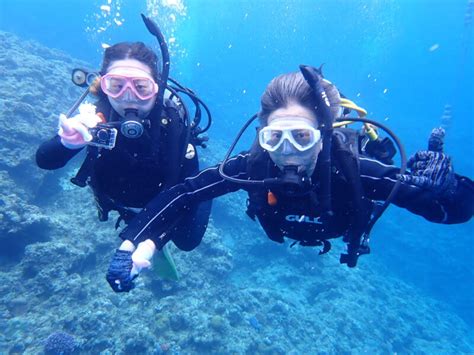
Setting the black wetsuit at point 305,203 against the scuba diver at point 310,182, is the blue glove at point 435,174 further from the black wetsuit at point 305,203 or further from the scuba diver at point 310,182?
the black wetsuit at point 305,203

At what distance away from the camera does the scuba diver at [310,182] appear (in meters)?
2.82

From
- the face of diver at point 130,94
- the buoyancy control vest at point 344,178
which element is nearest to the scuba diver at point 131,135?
the face of diver at point 130,94

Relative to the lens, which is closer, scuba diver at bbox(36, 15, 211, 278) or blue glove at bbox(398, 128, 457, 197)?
blue glove at bbox(398, 128, 457, 197)

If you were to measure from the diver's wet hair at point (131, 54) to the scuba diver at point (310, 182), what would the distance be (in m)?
1.49

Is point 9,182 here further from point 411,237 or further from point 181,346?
point 411,237

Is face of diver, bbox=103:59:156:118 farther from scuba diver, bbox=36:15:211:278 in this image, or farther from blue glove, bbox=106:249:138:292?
blue glove, bbox=106:249:138:292

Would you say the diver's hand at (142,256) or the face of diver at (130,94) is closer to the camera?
the diver's hand at (142,256)

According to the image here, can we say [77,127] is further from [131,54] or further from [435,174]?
[435,174]

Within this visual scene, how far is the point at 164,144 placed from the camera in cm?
397

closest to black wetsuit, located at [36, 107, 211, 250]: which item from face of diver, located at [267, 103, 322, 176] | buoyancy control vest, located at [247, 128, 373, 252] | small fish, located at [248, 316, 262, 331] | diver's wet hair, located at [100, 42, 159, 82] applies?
diver's wet hair, located at [100, 42, 159, 82]

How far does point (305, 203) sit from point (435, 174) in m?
1.16

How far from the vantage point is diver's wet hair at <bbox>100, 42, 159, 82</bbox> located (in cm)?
377

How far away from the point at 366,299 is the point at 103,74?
593 inches

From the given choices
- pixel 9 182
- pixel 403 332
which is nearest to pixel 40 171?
pixel 9 182
